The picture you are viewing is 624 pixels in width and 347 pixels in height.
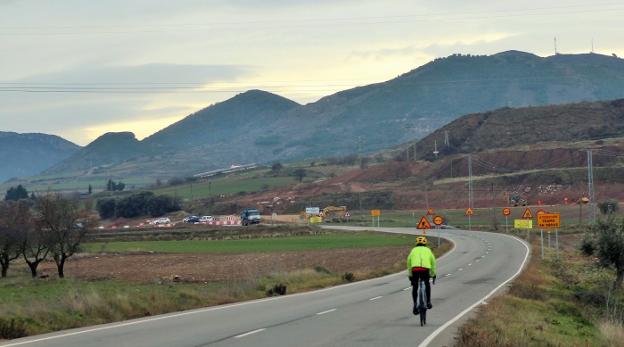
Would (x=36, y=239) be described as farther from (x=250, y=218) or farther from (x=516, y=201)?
(x=516, y=201)

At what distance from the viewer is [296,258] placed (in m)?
58.8

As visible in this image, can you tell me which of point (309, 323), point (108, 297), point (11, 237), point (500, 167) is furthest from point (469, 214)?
point (309, 323)

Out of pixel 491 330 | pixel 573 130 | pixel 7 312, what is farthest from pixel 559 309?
pixel 573 130

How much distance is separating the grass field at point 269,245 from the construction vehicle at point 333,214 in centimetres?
3967

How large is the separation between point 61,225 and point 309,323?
3408 cm

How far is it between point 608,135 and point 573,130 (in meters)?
14.1

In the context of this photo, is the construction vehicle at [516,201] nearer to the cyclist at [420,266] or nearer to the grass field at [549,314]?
the grass field at [549,314]

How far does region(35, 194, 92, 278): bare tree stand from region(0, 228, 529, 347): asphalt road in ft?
71.9

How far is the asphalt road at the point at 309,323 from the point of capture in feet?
56.7

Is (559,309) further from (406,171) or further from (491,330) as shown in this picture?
(406,171)

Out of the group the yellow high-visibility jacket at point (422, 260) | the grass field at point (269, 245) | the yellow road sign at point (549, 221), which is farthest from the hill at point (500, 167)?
the yellow high-visibility jacket at point (422, 260)

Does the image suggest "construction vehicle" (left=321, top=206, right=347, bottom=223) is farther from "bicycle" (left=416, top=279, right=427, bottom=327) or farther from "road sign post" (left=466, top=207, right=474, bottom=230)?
"bicycle" (left=416, top=279, right=427, bottom=327)

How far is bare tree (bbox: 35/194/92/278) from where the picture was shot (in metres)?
51.4

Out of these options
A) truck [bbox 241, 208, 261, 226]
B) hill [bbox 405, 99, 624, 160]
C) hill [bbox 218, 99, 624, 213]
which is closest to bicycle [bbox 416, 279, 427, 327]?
truck [bbox 241, 208, 261, 226]
